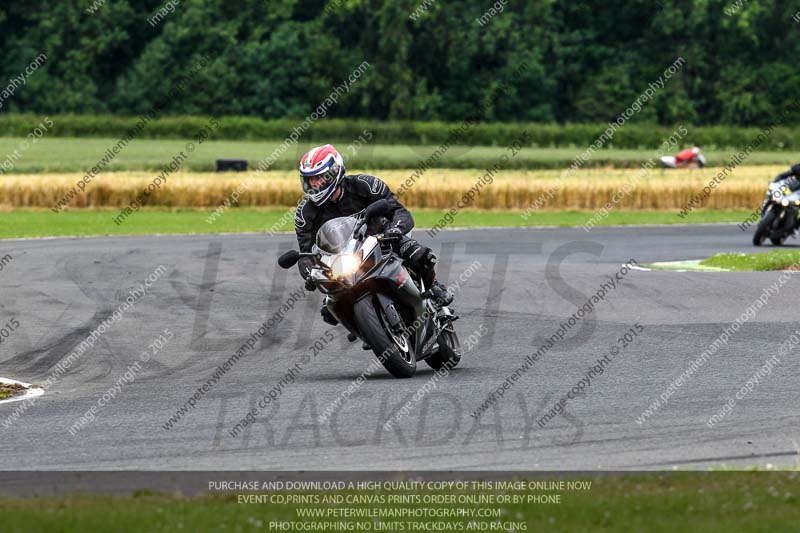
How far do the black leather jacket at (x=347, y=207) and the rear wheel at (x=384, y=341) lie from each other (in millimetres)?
836

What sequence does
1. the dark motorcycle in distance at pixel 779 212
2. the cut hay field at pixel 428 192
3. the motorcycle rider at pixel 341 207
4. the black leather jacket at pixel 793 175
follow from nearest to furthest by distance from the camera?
the motorcycle rider at pixel 341 207, the black leather jacket at pixel 793 175, the dark motorcycle in distance at pixel 779 212, the cut hay field at pixel 428 192

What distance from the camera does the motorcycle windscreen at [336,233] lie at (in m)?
12.1

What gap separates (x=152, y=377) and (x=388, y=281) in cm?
250

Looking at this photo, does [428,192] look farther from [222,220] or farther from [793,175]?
[793,175]

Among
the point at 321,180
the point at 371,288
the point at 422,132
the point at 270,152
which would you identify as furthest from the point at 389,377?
the point at 422,132

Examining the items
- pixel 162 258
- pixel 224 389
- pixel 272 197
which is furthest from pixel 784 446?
pixel 272 197

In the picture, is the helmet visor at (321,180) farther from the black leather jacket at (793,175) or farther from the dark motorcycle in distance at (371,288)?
the black leather jacket at (793,175)

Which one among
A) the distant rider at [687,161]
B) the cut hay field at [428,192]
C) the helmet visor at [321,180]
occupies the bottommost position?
the distant rider at [687,161]

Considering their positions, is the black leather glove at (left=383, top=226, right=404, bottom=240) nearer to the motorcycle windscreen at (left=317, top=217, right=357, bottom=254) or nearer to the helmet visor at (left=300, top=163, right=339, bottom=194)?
the motorcycle windscreen at (left=317, top=217, right=357, bottom=254)

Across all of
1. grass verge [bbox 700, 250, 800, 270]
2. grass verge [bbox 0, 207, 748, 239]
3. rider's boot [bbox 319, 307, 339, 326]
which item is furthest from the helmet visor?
grass verge [bbox 0, 207, 748, 239]

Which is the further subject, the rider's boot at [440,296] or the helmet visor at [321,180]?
the rider's boot at [440,296]

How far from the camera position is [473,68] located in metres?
88.2

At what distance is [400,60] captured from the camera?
8381cm

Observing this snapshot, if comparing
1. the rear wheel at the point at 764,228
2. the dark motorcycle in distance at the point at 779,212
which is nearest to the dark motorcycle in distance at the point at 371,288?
the dark motorcycle in distance at the point at 779,212
